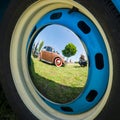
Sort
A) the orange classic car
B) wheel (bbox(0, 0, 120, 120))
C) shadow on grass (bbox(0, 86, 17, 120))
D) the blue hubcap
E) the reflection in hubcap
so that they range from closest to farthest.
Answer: wheel (bbox(0, 0, 120, 120))
the blue hubcap
the reflection in hubcap
the orange classic car
shadow on grass (bbox(0, 86, 17, 120))

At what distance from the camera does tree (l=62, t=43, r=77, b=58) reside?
2.33 m

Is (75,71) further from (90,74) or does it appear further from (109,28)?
(109,28)

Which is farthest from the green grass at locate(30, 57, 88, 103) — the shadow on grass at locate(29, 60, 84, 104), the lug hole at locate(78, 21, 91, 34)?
the lug hole at locate(78, 21, 91, 34)

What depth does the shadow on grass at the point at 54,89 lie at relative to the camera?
239 cm

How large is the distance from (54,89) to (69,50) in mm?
304

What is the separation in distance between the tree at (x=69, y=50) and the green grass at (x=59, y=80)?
0.07 metres

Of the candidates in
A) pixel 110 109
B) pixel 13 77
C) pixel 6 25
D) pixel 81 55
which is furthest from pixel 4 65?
pixel 110 109

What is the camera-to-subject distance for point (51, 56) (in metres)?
2.50

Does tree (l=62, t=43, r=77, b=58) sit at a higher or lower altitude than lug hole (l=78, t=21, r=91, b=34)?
lower

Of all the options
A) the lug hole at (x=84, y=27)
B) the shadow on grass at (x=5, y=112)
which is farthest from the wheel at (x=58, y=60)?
the shadow on grass at (x=5, y=112)

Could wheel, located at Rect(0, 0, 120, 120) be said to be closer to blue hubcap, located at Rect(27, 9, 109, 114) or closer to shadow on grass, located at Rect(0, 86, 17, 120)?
blue hubcap, located at Rect(27, 9, 109, 114)

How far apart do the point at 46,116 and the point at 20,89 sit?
28cm

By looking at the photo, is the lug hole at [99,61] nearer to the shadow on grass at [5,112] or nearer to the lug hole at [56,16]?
the lug hole at [56,16]

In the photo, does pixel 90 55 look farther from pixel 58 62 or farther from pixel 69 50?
pixel 58 62
